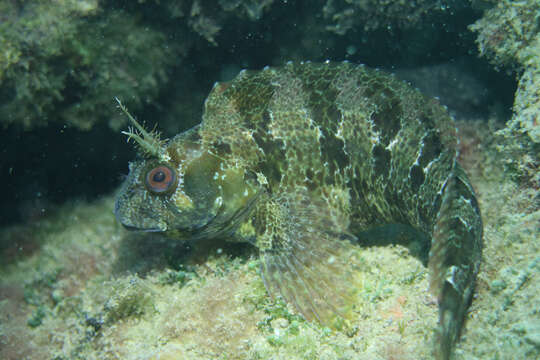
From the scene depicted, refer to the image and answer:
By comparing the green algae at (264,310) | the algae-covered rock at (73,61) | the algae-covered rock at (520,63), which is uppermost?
the algae-covered rock at (520,63)

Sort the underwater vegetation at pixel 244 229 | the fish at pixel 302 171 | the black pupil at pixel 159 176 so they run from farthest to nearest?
the black pupil at pixel 159 176, the fish at pixel 302 171, the underwater vegetation at pixel 244 229

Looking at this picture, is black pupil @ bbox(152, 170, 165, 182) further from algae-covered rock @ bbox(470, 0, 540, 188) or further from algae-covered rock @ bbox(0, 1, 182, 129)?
algae-covered rock @ bbox(470, 0, 540, 188)

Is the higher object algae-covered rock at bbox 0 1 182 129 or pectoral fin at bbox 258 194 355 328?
algae-covered rock at bbox 0 1 182 129

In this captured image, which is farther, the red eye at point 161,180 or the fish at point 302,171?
the red eye at point 161,180

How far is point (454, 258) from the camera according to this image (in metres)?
2.59

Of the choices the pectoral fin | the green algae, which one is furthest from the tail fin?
the pectoral fin

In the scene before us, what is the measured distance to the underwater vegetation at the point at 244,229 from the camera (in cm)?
290

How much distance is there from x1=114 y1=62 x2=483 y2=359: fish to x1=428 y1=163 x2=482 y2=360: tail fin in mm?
236

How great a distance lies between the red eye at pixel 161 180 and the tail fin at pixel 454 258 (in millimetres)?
2574

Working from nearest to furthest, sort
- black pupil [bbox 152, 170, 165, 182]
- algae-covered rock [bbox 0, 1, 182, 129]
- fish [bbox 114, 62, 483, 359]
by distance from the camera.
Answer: fish [bbox 114, 62, 483, 359] → black pupil [bbox 152, 170, 165, 182] → algae-covered rock [bbox 0, 1, 182, 129]

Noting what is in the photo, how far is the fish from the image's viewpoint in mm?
3500

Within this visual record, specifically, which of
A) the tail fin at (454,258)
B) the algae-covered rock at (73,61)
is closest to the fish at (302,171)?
the tail fin at (454,258)

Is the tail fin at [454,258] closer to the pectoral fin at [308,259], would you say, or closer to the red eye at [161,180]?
the pectoral fin at [308,259]

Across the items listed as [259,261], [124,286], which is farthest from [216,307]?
[124,286]
